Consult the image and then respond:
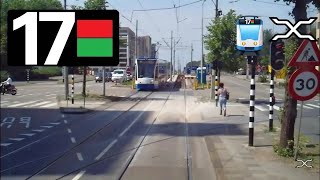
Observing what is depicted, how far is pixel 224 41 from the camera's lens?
2953 cm

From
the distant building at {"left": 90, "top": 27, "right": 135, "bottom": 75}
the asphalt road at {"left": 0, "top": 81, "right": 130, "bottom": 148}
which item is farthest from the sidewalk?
the distant building at {"left": 90, "top": 27, "right": 135, "bottom": 75}

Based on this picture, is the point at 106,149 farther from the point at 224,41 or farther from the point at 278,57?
the point at 224,41

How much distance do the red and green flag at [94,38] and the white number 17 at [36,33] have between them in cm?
7

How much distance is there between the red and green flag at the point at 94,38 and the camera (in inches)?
95.3

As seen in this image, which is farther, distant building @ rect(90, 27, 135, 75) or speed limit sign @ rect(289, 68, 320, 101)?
speed limit sign @ rect(289, 68, 320, 101)

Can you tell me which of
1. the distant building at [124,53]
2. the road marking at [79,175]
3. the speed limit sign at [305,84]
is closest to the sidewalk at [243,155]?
the speed limit sign at [305,84]

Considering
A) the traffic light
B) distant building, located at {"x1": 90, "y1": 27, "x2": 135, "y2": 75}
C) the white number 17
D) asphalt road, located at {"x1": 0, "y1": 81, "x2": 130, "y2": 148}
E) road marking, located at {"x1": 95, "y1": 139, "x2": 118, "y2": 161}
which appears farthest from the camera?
asphalt road, located at {"x1": 0, "y1": 81, "x2": 130, "y2": 148}

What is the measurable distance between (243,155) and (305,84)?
3.60 m

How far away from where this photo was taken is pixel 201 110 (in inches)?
992

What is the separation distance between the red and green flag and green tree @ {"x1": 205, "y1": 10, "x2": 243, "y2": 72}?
26.8 meters

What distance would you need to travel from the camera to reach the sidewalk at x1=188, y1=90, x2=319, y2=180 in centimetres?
893

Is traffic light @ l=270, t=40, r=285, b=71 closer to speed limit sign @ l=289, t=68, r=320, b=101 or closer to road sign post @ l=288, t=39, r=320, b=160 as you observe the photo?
road sign post @ l=288, t=39, r=320, b=160

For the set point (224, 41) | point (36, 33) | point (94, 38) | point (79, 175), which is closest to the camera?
point (36, 33)

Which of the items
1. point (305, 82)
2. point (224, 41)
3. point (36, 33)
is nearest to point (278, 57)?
point (305, 82)
